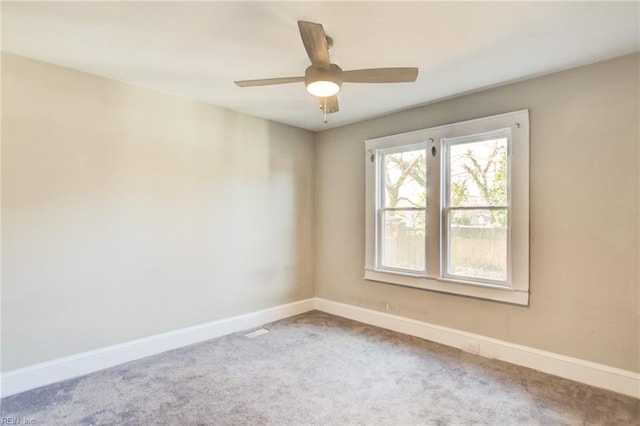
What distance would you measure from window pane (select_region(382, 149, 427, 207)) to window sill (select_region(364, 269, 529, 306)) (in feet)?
2.73

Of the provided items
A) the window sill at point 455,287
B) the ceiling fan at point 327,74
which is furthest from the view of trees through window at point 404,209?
the ceiling fan at point 327,74

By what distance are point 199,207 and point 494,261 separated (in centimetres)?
302

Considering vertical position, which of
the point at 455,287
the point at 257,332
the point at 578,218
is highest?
the point at 578,218

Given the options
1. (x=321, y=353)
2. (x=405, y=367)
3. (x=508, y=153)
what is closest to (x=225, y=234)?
(x=321, y=353)

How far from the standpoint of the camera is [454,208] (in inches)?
138

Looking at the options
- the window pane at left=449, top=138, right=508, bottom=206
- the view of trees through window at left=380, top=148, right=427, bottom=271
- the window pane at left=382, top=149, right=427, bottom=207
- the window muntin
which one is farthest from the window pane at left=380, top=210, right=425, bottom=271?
the window pane at left=449, top=138, right=508, bottom=206

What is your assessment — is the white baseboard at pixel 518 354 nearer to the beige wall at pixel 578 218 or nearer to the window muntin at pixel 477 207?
A: the beige wall at pixel 578 218

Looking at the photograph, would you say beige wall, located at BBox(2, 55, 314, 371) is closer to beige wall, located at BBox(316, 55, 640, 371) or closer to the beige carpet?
the beige carpet

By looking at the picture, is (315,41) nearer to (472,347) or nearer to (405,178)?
(405,178)

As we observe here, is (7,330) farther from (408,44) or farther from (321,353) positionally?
(408,44)

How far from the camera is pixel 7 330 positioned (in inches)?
101

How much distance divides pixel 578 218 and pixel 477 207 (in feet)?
2.64

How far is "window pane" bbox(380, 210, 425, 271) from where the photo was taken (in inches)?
152

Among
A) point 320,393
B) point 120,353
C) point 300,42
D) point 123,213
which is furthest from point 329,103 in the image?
point 120,353
